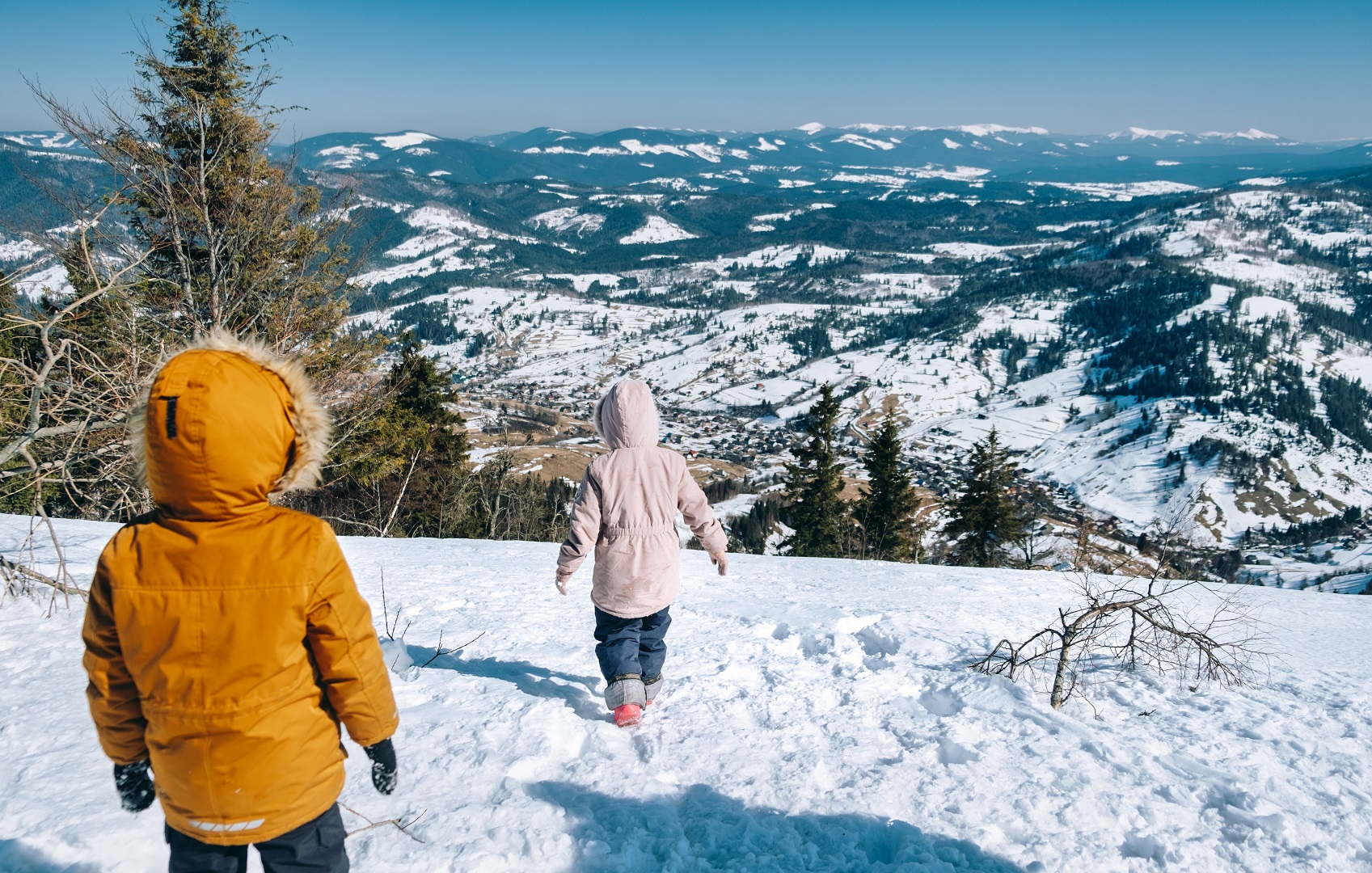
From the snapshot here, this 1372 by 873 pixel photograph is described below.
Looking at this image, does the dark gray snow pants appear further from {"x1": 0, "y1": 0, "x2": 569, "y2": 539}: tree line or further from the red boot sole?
{"x1": 0, "y1": 0, "x2": 569, "y2": 539}: tree line

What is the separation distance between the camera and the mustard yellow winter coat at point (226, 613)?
156 centimetres

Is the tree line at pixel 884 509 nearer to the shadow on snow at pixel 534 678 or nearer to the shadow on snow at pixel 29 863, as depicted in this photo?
the shadow on snow at pixel 534 678

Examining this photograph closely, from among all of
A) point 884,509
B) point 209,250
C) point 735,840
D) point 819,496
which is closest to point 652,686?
point 735,840

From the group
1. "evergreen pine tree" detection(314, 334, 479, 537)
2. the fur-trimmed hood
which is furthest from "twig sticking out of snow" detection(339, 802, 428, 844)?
"evergreen pine tree" detection(314, 334, 479, 537)

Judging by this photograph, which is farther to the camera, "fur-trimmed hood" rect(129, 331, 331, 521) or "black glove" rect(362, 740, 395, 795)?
"black glove" rect(362, 740, 395, 795)

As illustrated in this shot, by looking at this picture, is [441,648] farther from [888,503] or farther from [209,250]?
[888,503]

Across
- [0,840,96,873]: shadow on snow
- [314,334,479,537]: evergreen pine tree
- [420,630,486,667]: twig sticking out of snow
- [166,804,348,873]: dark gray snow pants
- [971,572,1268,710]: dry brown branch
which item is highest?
[166,804,348,873]: dark gray snow pants

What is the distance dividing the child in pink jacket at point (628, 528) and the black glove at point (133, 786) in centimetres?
177

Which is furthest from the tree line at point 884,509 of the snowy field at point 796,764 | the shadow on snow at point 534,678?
the shadow on snow at point 534,678

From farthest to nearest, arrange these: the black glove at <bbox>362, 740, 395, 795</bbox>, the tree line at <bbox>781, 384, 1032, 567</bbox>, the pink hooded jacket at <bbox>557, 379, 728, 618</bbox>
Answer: the tree line at <bbox>781, 384, 1032, 567</bbox>
the pink hooded jacket at <bbox>557, 379, 728, 618</bbox>
the black glove at <bbox>362, 740, 395, 795</bbox>

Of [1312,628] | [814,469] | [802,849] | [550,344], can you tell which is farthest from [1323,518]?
[550,344]

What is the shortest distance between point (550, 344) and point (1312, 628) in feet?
546

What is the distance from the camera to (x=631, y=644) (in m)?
3.54

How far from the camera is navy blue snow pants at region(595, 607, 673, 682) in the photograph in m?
3.50
